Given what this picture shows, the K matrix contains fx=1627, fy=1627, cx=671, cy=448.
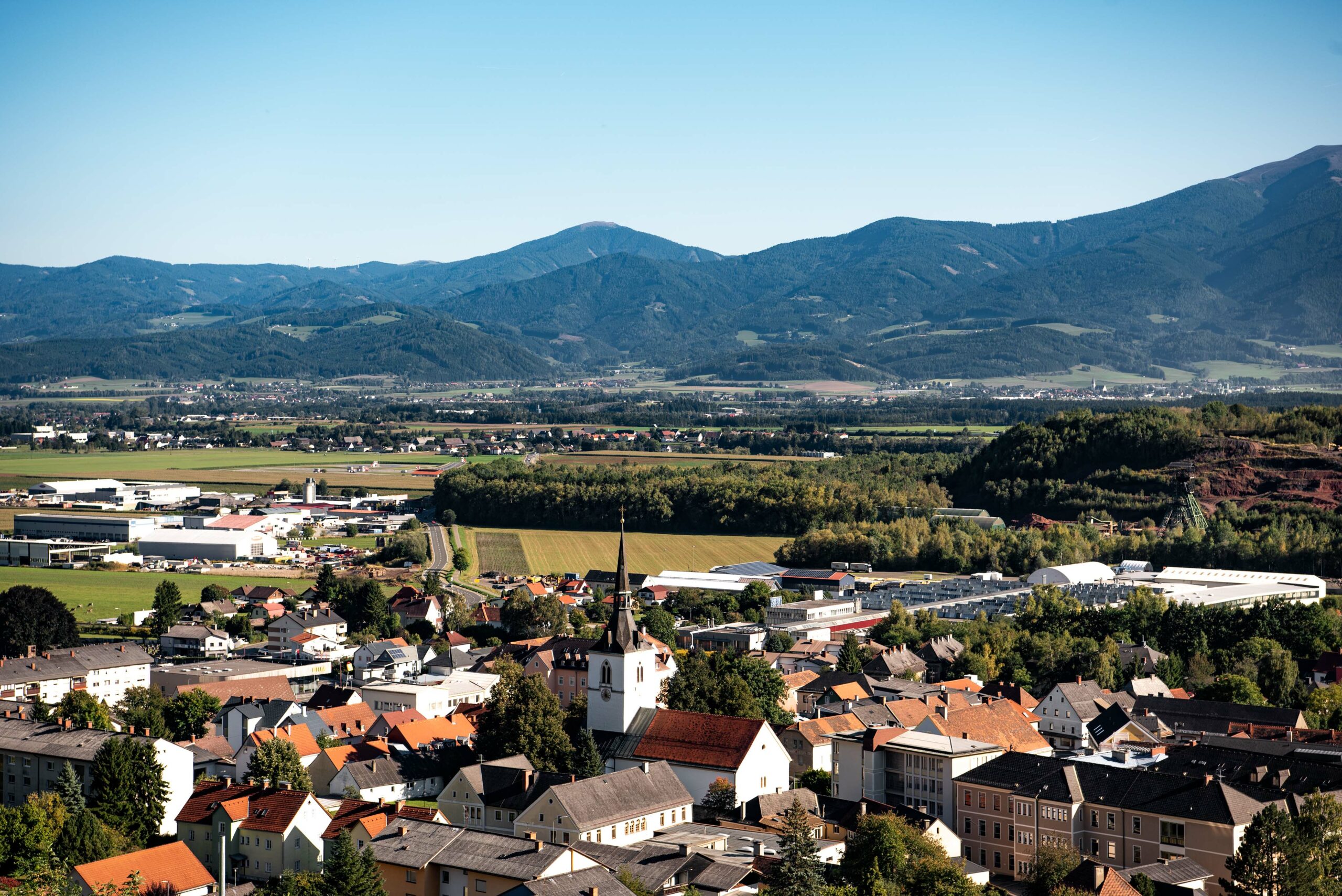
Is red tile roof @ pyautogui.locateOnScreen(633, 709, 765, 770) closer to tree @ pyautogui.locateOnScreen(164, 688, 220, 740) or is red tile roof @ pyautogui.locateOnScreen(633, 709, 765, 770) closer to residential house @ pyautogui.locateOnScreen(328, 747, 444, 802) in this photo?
residential house @ pyautogui.locateOnScreen(328, 747, 444, 802)

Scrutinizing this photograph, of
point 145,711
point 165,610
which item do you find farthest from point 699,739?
point 165,610

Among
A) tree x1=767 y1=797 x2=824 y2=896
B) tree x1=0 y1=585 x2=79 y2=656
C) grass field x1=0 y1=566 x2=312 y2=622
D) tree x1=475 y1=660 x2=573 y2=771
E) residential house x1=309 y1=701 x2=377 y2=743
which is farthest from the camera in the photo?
grass field x1=0 y1=566 x2=312 y2=622

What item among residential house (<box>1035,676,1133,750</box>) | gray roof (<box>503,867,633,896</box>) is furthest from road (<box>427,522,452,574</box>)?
gray roof (<box>503,867,633,896</box>)

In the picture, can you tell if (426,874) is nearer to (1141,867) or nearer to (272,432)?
(1141,867)

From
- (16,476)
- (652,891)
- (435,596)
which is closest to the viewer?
(652,891)

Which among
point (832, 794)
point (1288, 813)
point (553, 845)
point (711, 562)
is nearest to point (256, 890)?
point (553, 845)

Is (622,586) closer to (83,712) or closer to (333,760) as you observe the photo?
(333,760)
